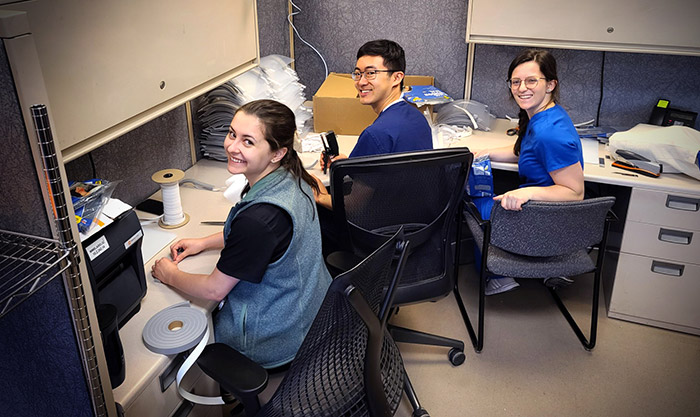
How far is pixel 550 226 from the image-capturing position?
168 centimetres

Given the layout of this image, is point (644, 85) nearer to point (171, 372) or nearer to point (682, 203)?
point (682, 203)

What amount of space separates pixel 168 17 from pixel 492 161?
1223mm

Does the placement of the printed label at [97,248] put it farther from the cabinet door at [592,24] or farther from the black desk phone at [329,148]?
the cabinet door at [592,24]

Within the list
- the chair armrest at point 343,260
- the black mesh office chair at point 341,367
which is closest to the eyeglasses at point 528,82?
the chair armrest at point 343,260

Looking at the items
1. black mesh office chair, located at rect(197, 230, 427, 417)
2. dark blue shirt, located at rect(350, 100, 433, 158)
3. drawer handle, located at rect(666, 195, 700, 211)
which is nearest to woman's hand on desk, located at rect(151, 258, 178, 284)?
black mesh office chair, located at rect(197, 230, 427, 417)

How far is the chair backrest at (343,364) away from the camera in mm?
943

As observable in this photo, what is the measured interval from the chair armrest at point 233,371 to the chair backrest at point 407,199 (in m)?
0.51

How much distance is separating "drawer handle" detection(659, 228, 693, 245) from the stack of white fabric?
1344 mm

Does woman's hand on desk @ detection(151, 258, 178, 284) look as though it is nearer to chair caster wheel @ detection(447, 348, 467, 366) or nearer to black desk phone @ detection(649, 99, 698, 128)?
chair caster wheel @ detection(447, 348, 467, 366)

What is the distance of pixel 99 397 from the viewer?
0.86 metres

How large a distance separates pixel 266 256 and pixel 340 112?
1163 mm

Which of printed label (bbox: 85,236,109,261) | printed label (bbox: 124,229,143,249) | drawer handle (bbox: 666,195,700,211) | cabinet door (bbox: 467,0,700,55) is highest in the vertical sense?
cabinet door (bbox: 467,0,700,55)

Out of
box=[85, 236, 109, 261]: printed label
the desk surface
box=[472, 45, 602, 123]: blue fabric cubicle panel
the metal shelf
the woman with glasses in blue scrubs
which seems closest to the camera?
the metal shelf

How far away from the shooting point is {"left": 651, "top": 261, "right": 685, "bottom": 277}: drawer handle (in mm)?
1971
